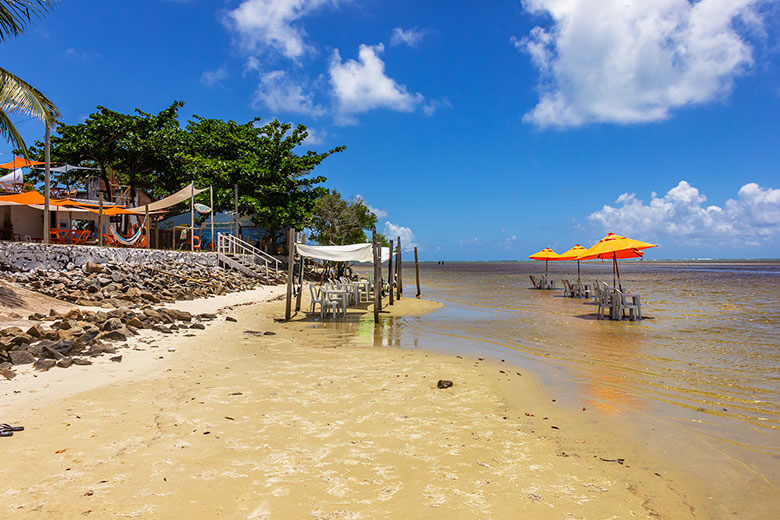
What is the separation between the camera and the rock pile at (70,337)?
6.47 m

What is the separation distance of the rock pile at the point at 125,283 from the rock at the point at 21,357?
6038 mm

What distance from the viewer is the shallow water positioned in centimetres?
420

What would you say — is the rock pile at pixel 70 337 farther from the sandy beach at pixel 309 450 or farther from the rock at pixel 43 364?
the sandy beach at pixel 309 450

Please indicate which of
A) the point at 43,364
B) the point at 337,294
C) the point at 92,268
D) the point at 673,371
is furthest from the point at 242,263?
the point at 673,371

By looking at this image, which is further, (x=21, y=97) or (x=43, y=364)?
(x=21, y=97)

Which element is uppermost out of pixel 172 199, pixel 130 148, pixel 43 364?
pixel 130 148

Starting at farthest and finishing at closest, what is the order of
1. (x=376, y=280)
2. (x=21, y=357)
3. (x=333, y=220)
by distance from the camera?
(x=333, y=220), (x=376, y=280), (x=21, y=357)

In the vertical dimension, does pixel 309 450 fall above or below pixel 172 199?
below

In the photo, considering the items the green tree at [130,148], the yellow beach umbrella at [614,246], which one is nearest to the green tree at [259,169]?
the green tree at [130,148]

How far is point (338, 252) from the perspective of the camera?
15016mm

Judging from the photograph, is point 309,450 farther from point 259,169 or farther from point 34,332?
point 259,169

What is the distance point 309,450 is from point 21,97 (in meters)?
11.8

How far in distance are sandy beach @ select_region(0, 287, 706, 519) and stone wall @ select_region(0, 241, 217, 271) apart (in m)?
9.86

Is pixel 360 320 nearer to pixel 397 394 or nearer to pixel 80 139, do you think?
pixel 397 394
